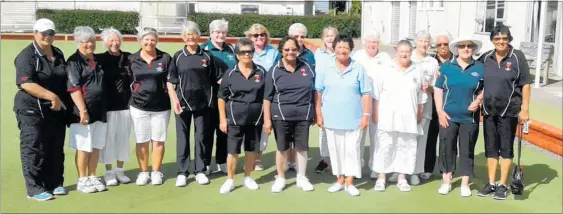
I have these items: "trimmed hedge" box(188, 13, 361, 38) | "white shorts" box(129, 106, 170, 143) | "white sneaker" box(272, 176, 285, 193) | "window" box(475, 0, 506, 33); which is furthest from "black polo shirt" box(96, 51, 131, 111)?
"trimmed hedge" box(188, 13, 361, 38)

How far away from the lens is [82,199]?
16.9 ft

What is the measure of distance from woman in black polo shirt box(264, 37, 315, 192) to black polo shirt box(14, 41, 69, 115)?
66.8 inches

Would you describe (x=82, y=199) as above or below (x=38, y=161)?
below

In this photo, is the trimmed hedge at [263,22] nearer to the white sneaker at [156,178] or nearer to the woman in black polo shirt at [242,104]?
the white sneaker at [156,178]

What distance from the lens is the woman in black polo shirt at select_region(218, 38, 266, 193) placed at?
17.5 feet

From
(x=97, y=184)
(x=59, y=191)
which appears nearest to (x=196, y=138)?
(x=97, y=184)

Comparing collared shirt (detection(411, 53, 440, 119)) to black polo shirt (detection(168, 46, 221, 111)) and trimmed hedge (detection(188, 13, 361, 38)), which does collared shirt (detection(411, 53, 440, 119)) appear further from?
trimmed hedge (detection(188, 13, 361, 38))

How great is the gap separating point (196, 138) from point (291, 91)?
1099 mm

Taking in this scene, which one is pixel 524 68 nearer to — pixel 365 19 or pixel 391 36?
pixel 391 36

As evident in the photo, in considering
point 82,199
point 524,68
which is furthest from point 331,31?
point 82,199

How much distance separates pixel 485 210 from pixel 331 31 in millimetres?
2096

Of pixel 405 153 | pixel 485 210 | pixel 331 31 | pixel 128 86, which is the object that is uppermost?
pixel 331 31

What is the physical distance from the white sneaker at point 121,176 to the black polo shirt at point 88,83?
0.68m

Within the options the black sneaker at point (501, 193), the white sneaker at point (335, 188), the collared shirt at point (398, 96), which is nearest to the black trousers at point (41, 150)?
the white sneaker at point (335, 188)
